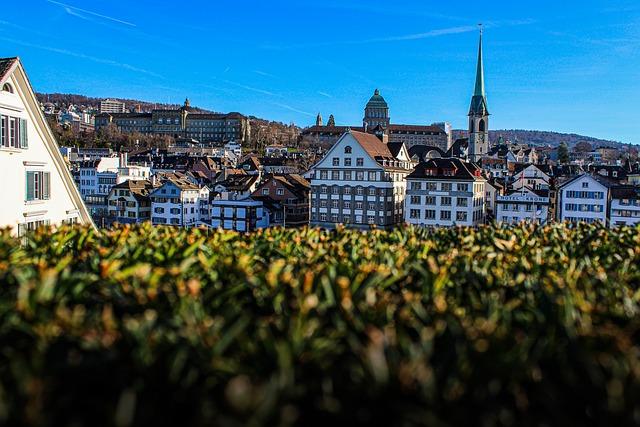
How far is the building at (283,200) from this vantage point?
71.5 metres

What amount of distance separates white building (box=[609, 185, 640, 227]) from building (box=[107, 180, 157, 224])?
2160 inches

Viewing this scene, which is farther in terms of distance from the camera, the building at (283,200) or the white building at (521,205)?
the building at (283,200)

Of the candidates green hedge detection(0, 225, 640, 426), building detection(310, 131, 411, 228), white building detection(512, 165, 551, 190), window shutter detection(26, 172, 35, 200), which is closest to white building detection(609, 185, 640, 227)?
white building detection(512, 165, 551, 190)

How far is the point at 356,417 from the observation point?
191 inches

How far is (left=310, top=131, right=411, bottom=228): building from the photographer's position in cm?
6512

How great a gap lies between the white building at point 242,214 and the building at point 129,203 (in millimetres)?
15158

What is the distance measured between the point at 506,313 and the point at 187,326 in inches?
122

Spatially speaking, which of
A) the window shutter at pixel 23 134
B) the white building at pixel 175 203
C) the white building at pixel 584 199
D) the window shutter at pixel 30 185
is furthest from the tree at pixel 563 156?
the window shutter at pixel 23 134

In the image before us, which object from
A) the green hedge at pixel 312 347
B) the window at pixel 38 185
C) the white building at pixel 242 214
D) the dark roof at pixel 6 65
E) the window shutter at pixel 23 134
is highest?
the dark roof at pixel 6 65

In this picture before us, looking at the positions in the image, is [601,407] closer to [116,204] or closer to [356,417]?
[356,417]

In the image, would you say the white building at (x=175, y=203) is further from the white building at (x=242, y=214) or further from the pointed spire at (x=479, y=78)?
the pointed spire at (x=479, y=78)

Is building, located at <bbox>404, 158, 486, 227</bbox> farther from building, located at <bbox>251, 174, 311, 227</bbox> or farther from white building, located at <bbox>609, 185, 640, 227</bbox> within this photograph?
building, located at <bbox>251, 174, 311, 227</bbox>

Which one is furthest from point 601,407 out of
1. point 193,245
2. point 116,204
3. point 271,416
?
point 116,204

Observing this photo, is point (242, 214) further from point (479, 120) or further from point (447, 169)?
point (479, 120)
